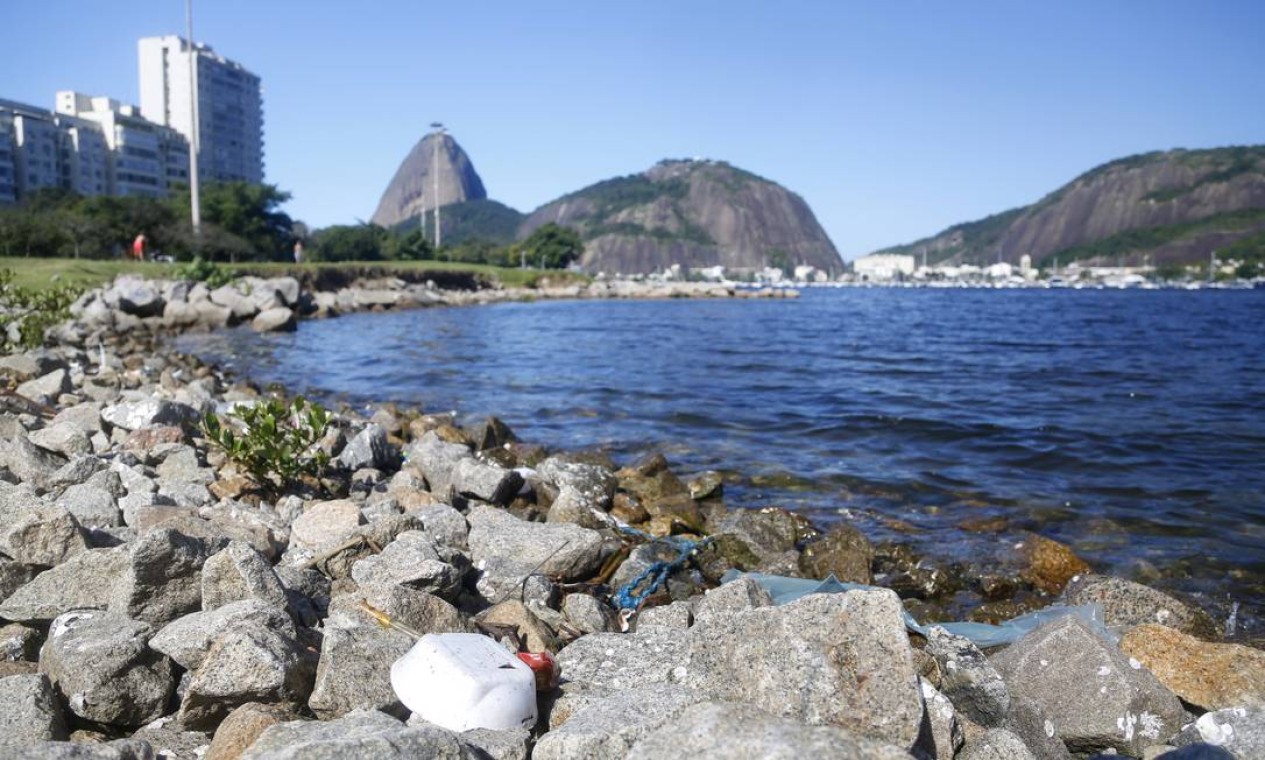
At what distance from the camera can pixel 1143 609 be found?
520 centimetres

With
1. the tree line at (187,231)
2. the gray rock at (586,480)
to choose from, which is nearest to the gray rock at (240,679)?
the gray rock at (586,480)

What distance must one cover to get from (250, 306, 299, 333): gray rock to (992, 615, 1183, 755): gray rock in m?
27.5

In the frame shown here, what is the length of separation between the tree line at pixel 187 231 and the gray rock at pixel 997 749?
4062 centimetres

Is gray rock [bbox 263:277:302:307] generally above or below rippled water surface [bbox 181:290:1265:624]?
above

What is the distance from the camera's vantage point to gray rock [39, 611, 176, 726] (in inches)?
120

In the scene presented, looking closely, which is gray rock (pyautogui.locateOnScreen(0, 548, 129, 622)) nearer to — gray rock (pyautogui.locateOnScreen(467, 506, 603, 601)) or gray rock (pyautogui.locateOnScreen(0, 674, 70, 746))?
gray rock (pyautogui.locateOnScreen(0, 674, 70, 746))

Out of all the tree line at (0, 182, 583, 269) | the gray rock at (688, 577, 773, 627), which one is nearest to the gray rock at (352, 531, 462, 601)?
the gray rock at (688, 577, 773, 627)

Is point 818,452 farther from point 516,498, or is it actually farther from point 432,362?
point 432,362

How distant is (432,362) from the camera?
20984 mm

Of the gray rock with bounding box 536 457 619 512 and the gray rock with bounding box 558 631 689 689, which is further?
the gray rock with bounding box 536 457 619 512

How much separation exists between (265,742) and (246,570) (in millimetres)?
1389

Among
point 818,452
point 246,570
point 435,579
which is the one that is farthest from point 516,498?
point 818,452

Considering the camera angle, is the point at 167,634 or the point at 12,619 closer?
the point at 167,634

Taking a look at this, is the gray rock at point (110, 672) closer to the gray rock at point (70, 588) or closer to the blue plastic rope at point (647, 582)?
the gray rock at point (70, 588)
